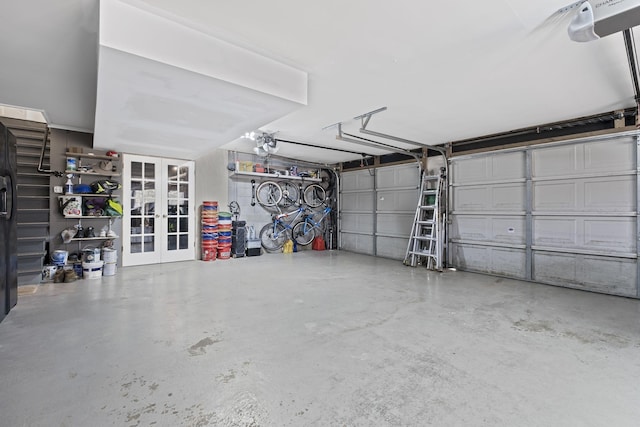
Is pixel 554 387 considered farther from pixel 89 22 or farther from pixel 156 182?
pixel 156 182

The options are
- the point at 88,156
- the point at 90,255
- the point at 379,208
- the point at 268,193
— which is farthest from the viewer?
the point at 268,193

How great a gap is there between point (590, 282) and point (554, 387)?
11.2ft

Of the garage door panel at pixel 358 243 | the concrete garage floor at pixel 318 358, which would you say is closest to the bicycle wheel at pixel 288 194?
the garage door panel at pixel 358 243

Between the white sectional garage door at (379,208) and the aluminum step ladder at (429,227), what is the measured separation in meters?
0.39

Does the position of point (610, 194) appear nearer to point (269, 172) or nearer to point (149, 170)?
point (269, 172)

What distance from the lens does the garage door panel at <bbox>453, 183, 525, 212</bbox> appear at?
200 inches

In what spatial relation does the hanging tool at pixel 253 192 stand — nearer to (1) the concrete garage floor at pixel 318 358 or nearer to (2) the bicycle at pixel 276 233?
(2) the bicycle at pixel 276 233

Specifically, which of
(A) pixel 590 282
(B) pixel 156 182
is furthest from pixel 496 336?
(B) pixel 156 182

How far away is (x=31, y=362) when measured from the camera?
7.23ft

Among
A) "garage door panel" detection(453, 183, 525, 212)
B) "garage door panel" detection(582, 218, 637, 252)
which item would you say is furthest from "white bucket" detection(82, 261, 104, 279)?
"garage door panel" detection(582, 218, 637, 252)

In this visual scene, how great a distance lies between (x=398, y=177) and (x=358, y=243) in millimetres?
2197

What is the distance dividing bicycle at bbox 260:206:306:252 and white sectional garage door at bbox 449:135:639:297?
4.14 m

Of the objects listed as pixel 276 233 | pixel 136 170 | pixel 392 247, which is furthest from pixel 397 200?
pixel 136 170

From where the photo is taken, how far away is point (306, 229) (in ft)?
27.4
